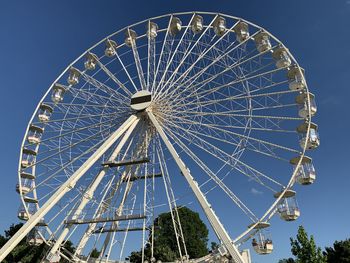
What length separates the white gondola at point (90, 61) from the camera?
24.8 meters

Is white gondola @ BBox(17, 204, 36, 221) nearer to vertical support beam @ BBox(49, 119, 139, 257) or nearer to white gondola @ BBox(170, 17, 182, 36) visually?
vertical support beam @ BBox(49, 119, 139, 257)

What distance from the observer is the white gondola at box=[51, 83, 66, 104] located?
24188 mm

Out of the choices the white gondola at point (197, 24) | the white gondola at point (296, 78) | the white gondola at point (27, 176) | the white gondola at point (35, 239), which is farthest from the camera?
the white gondola at point (197, 24)

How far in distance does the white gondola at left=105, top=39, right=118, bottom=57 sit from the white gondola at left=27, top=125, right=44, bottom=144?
6.81 m

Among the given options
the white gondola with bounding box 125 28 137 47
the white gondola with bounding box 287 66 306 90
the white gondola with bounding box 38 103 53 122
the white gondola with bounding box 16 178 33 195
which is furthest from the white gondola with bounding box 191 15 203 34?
the white gondola with bounding box 16 178 33 195

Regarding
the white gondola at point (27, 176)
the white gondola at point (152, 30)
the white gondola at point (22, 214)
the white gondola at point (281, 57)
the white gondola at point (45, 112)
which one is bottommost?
the white gondola at point (22, 214)

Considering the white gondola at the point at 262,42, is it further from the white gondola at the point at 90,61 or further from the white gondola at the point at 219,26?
the white gondola at the point at 90,61

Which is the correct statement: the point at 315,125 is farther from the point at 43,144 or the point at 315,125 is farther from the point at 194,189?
the point at 43,144

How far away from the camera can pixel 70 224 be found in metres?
17.6

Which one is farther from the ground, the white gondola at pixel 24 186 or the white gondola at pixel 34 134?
the white gondola at pixel 34 134

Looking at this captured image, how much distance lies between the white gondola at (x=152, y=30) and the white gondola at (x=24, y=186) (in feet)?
39.1

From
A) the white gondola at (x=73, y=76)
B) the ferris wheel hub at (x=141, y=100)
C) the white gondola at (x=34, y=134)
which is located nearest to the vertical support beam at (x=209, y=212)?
the ferris wheel hub at (x=141, y=100)

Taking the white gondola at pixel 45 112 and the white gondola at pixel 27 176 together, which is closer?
the white gondola at pixel 27 176

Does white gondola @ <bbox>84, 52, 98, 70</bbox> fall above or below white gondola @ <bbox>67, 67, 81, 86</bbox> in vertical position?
above
